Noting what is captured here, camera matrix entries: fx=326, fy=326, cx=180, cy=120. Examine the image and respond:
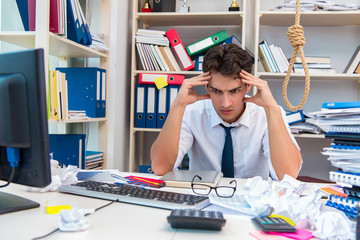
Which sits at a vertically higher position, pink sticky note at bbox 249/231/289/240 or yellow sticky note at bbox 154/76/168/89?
yellow sticky note at bbox 154/76/168/89

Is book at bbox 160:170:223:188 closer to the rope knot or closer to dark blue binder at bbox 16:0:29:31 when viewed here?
the rope knot

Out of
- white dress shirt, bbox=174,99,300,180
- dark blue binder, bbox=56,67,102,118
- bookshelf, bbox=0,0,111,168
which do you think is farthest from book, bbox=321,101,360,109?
dark blue binder, bbox=56,67,102,118

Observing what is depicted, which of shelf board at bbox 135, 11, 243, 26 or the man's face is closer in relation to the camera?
the man's face

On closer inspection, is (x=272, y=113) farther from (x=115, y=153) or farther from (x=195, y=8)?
(x=195, y=8)

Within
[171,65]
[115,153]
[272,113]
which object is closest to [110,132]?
[115,153]

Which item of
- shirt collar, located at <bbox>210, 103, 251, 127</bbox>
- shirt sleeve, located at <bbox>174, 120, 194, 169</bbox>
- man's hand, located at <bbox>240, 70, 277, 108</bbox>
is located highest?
man's hand, located at <bbox>240, 70, 277, 108</bbox>

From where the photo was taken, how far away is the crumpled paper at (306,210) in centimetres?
66

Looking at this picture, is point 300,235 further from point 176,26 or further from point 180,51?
point 176,26

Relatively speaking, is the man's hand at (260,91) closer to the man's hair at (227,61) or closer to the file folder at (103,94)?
the man's hair at (227,61)

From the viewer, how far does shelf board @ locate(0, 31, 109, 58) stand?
1583 millimetres

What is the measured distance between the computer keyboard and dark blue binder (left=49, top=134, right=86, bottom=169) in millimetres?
967

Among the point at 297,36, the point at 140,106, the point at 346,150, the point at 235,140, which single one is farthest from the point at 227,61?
the point at 140,106

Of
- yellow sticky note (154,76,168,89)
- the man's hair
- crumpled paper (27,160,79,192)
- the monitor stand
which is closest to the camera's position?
the monitor stand

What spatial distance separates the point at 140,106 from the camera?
2600 mm
